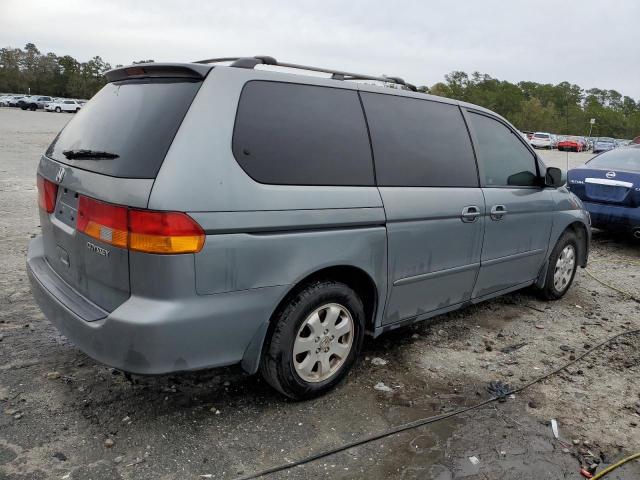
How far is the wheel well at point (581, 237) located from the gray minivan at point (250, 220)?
5.97 ft

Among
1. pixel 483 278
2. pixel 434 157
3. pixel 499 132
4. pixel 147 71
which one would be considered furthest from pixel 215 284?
pixel 499 132

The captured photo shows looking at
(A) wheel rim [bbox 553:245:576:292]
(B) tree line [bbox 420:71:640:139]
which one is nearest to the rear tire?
(A) wheel rim [bbox 553:245:576:292]

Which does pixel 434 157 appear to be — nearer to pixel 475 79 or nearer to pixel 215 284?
pixel 215 284

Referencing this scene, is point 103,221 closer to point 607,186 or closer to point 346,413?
point 346,413

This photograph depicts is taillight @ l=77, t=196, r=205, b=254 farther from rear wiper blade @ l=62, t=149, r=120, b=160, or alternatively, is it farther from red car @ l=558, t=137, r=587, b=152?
red car @ l=558, t=137, r=587, b=152

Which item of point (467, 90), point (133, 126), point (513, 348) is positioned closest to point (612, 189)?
point (513, 348)

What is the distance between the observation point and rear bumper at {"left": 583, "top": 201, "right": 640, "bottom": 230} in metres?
7.05

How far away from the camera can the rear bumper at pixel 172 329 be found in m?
2.42

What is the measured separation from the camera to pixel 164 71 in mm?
2760

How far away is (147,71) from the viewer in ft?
9.39

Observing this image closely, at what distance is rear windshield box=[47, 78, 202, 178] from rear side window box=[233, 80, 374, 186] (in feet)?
1.05

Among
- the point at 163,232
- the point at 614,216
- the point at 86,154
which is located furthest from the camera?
the point at 614,216

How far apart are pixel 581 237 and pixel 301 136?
145 inches

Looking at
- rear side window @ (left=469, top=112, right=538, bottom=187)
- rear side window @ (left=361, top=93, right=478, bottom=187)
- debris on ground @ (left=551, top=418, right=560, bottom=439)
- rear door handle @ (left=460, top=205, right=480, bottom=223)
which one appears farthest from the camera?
rear side window @ (left=469, top=112, right=538, bottom=187)
